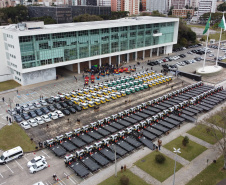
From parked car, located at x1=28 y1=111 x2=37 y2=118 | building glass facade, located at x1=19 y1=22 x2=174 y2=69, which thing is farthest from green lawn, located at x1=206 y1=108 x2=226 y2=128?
building glass facade, located at x1=19 y1=22 x2=174 y2=69

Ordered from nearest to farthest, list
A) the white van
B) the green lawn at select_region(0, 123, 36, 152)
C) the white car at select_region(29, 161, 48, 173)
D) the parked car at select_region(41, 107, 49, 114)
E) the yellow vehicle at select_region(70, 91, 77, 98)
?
the white car at select_region(29, 161, 48, 173) < the white van < the green lawn at select_region(0, 123, 36, 152) < the parked car at select_region(41, 107, 49, 114) < the yellow vehicle at select_region(70, 91, 77, 98)

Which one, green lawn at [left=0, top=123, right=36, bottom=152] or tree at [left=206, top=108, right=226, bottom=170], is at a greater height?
tree at [left=206, top=108, right=226, bottom=170]

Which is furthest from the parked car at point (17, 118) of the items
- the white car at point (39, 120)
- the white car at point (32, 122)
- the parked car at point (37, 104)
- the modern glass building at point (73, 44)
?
the modern glass building at point (73, 44)

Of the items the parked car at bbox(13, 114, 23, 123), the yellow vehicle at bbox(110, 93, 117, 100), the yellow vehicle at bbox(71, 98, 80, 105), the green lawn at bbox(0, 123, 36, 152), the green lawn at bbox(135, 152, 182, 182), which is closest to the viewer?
the green lawn at bbox(135, 152, 182, 182)

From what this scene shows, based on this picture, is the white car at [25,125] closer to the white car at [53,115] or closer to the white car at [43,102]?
the white car at [53,115]

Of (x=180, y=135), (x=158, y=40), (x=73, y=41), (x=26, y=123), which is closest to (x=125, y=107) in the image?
(x=180, y=135)

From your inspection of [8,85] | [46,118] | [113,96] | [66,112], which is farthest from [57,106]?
[8,85]

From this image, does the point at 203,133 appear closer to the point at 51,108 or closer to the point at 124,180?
the point at 124,180

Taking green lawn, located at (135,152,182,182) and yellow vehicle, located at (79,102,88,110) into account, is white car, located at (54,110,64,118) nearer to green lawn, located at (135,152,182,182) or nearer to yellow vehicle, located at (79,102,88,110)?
yellow vehicle, located at (79,102,88,110)

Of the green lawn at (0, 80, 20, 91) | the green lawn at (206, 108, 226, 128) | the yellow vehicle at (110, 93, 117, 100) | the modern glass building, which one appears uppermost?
the modern glass building

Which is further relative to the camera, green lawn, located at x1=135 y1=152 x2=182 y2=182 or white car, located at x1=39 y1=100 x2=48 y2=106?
white car, located at x1=39 y1=100 x2=48 y2=106
